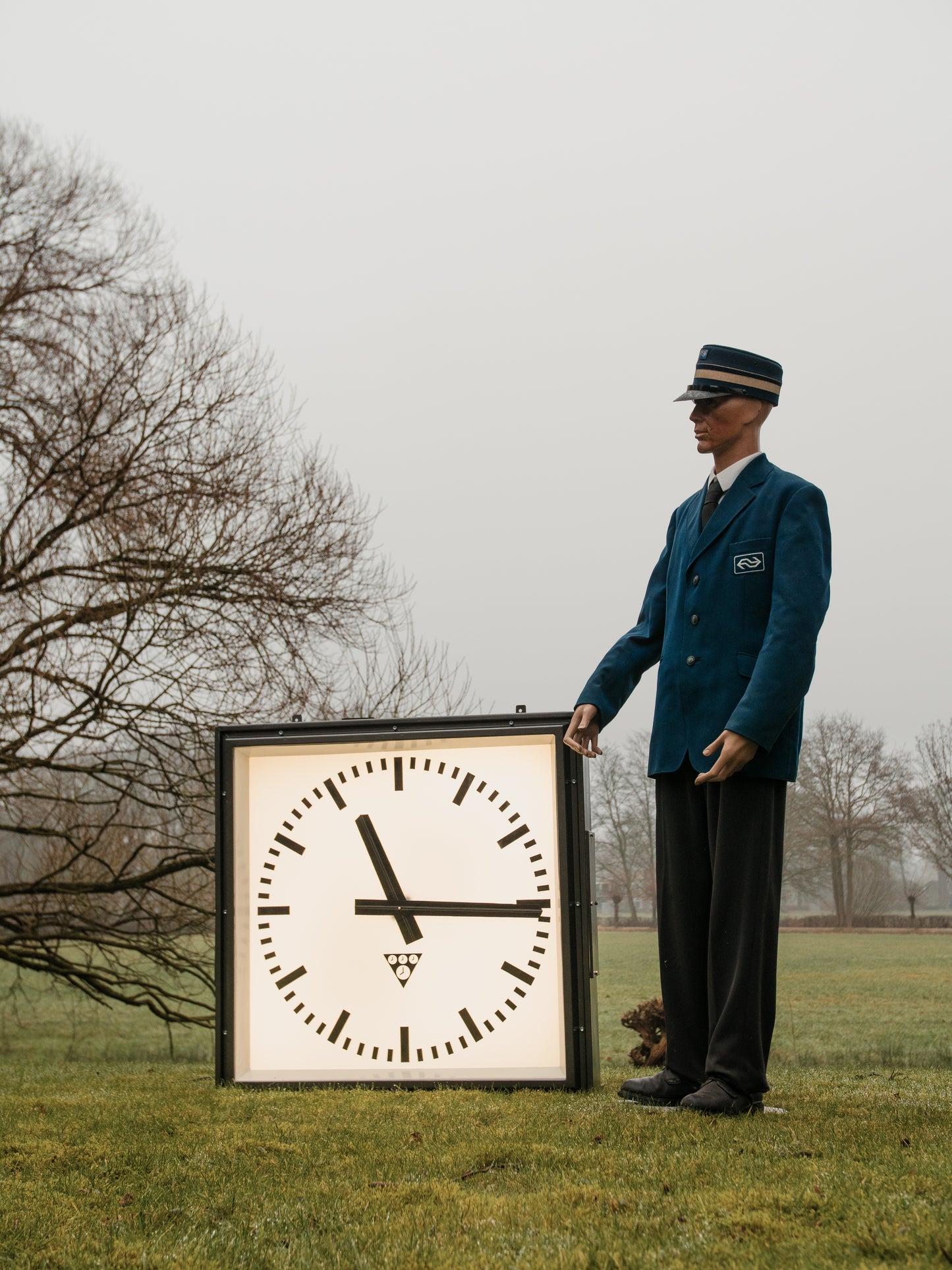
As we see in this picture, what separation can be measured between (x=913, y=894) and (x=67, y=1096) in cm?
930

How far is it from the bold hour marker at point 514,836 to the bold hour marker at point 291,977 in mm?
824

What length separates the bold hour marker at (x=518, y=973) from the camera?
4117 mm

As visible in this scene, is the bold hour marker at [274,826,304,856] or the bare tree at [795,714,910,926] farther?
the bare tree at [795,714,910,926]

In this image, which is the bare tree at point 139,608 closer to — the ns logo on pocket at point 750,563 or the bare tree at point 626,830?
the bare tree at point 626,830

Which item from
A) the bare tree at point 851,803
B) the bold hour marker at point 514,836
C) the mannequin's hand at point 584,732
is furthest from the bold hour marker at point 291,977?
the bare tree at point 851,803

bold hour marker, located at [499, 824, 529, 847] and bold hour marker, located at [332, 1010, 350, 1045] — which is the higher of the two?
bold hour marker, located at [499, 824, 529, 847]

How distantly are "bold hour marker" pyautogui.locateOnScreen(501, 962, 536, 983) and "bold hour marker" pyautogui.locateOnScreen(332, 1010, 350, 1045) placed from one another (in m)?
0.57

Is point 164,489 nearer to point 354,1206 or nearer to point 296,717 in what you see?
point 296,717

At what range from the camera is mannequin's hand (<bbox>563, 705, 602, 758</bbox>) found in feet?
12.6

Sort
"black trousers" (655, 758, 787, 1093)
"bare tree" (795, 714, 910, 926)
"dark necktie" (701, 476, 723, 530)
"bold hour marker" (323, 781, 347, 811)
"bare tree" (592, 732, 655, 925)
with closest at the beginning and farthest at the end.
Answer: "black trousers" (655, 758, 787, 1093) → "dark necktie" (701, 476, 723, 530) → "bold hour marker" (323, 781, 347, 811) → "bare tree" (592, 732, 655, 925) → "bare tree" (795, 714, 910, 926)

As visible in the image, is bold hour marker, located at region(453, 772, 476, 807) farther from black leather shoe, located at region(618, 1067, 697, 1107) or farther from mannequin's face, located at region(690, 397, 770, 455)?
mannequin's face, located at region(690, 397, 770, 455)

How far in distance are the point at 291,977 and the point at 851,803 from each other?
7587 millimetres

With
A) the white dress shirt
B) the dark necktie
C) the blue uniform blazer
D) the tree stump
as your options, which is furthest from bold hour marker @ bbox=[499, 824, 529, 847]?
the tree stump

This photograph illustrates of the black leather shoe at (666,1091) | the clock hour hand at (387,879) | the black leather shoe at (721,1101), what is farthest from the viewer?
the clock hour hand at (387,879)
